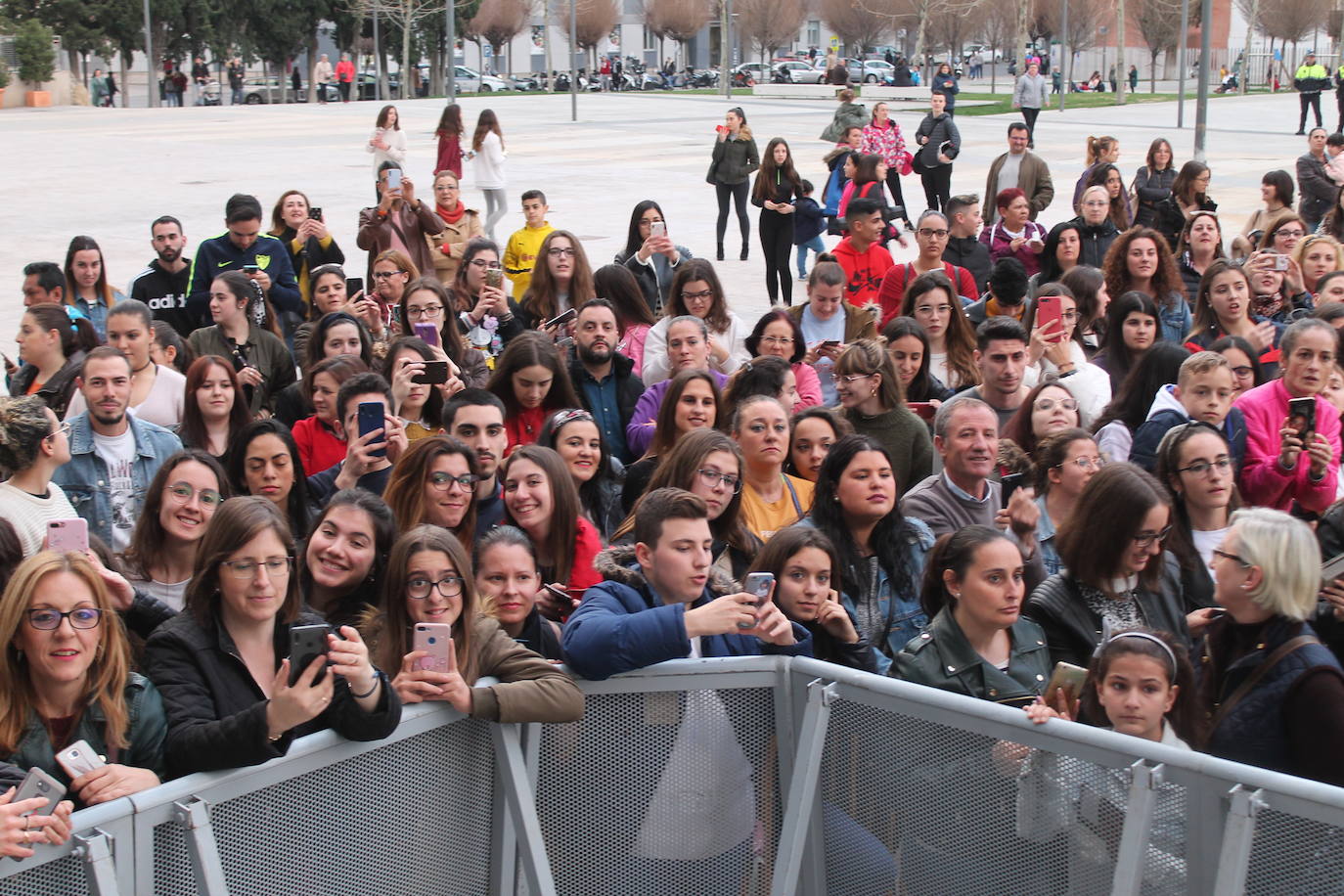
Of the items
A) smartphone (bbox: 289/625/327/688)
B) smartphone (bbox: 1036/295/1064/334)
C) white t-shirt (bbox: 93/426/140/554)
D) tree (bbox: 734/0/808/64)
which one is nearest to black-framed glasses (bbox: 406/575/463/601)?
smartphone (bbox: 289/625/327/688)

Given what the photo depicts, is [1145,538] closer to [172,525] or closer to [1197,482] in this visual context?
[1197,482]

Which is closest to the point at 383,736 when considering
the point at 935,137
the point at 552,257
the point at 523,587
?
the point at 523,587

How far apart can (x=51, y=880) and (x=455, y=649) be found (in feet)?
4.30

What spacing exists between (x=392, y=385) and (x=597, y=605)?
129 inches

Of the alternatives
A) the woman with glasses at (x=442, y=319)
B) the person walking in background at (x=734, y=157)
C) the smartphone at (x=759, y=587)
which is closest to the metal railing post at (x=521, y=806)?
the smartphone at (x=759, y=587)

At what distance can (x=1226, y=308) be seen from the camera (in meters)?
8.88

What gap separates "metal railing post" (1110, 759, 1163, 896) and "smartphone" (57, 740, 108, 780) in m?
2.53

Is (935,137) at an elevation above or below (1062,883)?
above

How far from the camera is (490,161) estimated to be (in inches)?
694

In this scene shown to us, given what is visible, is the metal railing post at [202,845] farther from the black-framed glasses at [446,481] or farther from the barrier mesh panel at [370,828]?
the black-framed glasses at [446,481]

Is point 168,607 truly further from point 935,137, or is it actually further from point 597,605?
point 935,137

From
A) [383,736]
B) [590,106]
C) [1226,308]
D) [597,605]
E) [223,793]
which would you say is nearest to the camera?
[223,793]

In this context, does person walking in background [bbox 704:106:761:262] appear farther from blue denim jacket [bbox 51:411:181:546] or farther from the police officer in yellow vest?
the police officer in yellow vest

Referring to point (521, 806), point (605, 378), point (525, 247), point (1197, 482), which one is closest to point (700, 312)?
point (605, 378)
